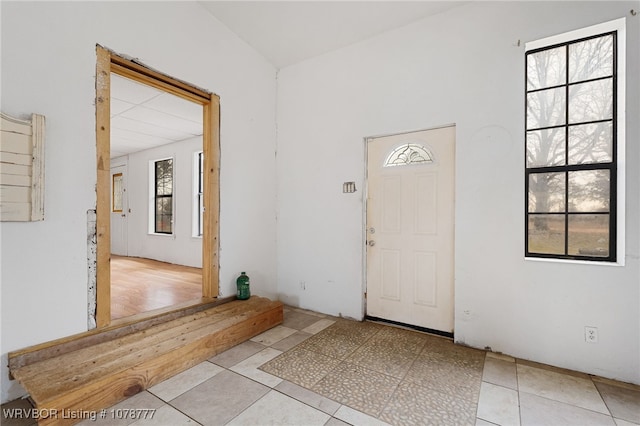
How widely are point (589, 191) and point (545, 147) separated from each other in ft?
1.64

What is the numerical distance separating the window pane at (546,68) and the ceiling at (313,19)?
0.93 meters

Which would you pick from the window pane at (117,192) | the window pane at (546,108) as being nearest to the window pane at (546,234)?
the window pane at (546,108)

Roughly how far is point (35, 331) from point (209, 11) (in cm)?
328

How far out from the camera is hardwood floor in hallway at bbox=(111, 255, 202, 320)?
3.15 m

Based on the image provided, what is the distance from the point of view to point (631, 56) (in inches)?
88.4

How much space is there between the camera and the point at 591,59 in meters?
2.49

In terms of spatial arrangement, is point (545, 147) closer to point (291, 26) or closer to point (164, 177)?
point (291, 26)

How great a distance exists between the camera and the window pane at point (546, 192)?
100 inches

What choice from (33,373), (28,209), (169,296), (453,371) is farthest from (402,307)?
(28,209)

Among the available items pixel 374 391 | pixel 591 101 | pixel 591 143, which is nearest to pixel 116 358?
pixel 374 391

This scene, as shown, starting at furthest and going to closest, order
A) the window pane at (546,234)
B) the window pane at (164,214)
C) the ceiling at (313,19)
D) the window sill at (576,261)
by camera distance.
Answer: the window pane at (164,214) < the ceiling at (313,19) < the window pane at (546,234) < the window sill at (576,261)

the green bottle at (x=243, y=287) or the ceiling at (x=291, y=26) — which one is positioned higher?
the ceiling at (x=291, y=26)

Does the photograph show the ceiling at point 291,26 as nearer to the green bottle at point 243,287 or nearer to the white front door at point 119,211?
the green bottle at point 243,287

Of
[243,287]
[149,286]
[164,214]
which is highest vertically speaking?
[164,214]
